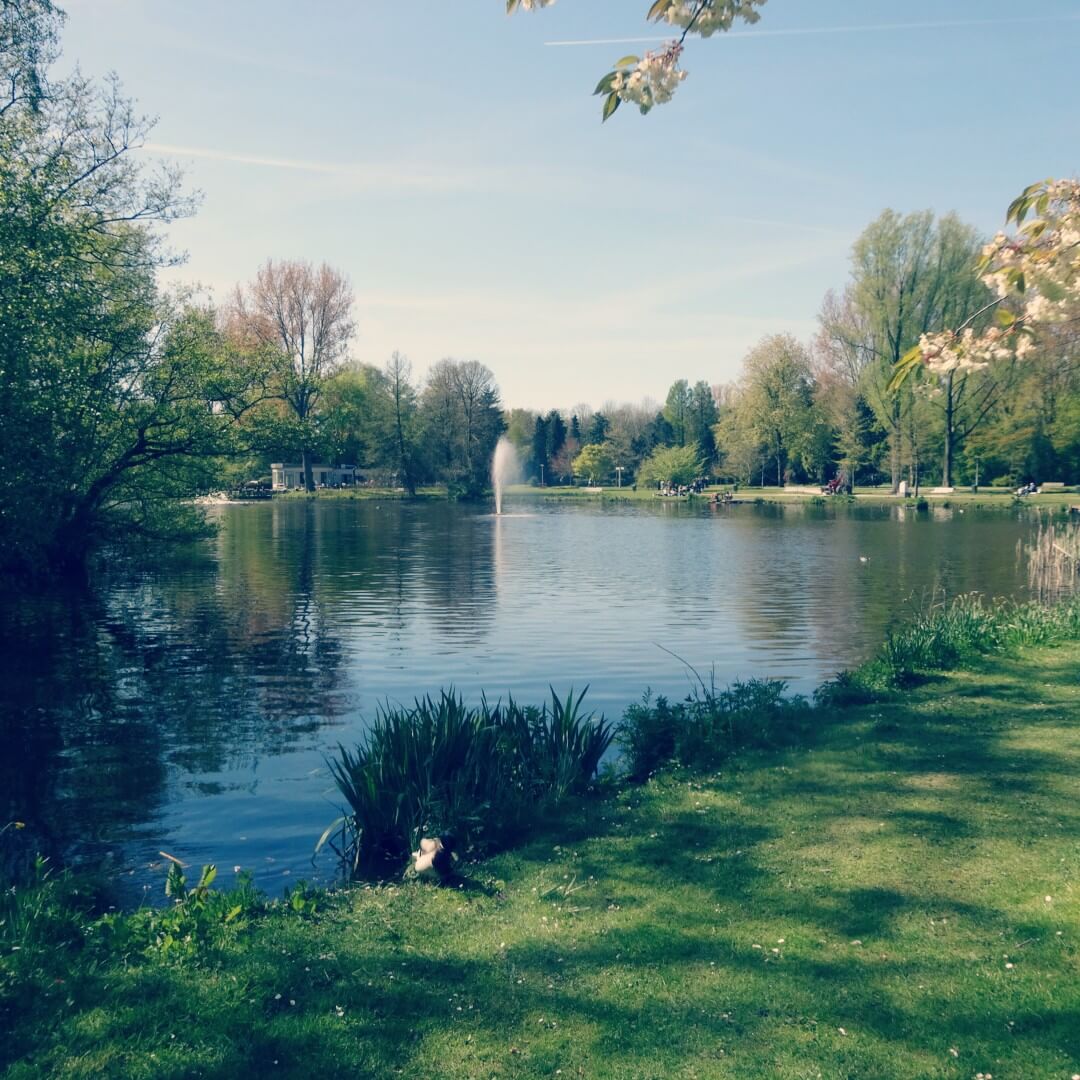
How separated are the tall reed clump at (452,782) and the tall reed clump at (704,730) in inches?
33.1

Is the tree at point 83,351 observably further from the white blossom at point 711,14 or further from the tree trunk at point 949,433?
the tree trunk at point 949,433

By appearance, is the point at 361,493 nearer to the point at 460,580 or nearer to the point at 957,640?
the point at 460,580

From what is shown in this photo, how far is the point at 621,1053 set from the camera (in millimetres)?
4773

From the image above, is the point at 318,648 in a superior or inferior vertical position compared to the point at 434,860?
inferior

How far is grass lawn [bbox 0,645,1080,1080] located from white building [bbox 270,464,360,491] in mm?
102211

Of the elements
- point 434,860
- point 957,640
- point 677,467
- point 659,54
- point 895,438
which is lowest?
point 434,860

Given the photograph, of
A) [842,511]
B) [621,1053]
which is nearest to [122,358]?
[621,1053]

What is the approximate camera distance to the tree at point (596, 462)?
134 meters

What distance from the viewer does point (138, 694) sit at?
635 inches

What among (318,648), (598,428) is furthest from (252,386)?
(598,428)

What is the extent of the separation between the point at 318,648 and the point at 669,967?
15.5 metres

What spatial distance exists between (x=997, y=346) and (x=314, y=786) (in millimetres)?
8989

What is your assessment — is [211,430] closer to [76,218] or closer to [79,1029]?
[76,218]

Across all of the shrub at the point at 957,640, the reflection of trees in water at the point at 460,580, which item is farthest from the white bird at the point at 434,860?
the reflection of trees in water at the point at 460,580
